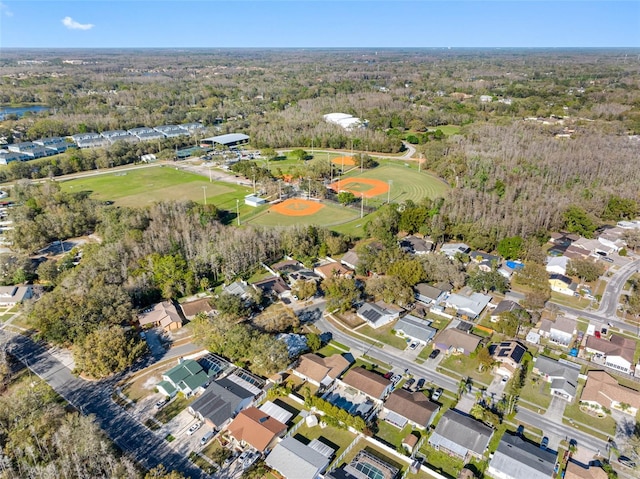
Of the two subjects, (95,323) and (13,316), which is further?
(13,316)

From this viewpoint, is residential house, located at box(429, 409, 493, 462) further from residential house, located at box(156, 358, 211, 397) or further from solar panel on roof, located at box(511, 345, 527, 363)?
residential house, located at box(156, 358, 211, 397)

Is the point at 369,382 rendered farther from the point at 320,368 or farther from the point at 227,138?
the point at 227,138

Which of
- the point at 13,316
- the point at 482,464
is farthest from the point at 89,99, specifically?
the point at 482,464

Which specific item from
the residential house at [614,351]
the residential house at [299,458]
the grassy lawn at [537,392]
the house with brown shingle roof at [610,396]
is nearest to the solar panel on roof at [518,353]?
the grassy lawn at [537,392]

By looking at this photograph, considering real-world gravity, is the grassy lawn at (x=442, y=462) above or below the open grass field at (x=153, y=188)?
below

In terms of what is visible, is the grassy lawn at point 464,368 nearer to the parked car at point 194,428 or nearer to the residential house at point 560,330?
the residential house at point 560,330

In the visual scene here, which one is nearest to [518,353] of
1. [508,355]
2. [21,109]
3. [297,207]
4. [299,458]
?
[508,355]

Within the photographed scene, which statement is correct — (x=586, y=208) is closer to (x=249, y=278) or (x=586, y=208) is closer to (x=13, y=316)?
(x=249, y=278)
